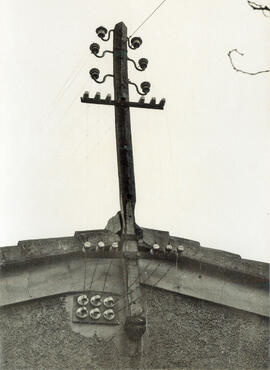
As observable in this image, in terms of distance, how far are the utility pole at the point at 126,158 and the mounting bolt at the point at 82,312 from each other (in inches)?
23.4

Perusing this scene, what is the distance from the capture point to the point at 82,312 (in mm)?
7812

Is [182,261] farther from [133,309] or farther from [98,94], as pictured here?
[98,94]

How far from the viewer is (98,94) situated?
9.22 meters

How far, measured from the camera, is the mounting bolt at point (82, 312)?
778 centimetres

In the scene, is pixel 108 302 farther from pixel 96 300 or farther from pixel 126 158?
pixel 126 158

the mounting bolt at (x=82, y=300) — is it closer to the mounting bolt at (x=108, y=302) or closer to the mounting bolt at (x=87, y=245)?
the mounting bolt at (x=108, y=302)

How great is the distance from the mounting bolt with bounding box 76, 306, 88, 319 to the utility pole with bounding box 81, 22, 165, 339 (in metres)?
0.59

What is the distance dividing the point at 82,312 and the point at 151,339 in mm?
1060

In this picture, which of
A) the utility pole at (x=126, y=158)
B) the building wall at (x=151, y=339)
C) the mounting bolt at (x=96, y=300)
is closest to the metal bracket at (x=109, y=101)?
the utility pole at (x=126, y=158)

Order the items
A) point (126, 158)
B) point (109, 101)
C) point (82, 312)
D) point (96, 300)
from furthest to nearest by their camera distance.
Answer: point (109, 101) < point (126, 158) < point (96, 300) < point (82, 312)

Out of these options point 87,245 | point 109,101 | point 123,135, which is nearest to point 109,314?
point 87,245

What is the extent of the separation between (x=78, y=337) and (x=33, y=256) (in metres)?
1.29

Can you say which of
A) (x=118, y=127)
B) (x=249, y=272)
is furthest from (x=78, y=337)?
(x=118, y=127)


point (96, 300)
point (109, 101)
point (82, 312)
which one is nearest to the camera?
point (82, 312)
